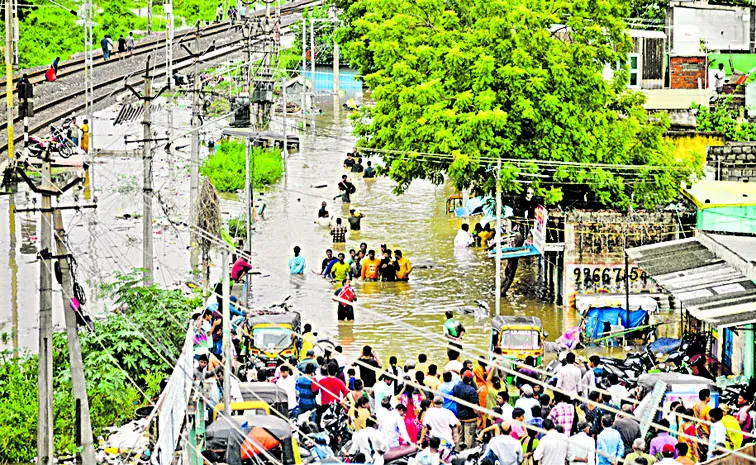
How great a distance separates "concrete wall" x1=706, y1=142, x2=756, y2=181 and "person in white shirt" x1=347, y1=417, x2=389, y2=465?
1594cm

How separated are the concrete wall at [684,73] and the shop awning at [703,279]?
17500 millimetres

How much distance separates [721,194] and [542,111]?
172 inches

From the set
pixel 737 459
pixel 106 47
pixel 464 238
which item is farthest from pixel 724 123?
pixel 737 459

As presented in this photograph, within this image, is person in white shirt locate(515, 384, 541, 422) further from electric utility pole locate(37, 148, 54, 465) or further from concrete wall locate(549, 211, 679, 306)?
concrete wall locate(549, 211, 679, 306)

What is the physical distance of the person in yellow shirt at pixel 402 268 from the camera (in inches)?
1175

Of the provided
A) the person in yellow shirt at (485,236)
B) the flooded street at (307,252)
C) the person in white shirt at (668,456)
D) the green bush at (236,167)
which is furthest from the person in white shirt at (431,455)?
the green bush at (236,167)

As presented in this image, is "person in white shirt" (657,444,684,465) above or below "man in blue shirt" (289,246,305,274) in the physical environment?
below

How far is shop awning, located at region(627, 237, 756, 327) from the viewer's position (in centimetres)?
1838

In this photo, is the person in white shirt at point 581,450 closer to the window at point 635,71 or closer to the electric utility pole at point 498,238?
the electric utility pole at point 498,238

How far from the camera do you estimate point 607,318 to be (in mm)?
23734

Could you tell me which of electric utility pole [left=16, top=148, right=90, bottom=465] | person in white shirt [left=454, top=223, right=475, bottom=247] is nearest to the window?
person in white shirt [left=454, top=223, right=475, bottom=247]

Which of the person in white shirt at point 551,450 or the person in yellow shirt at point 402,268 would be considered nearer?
the person in white shirt at point 551,450

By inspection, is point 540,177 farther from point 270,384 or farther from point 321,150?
point 321,150

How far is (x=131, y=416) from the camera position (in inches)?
728
